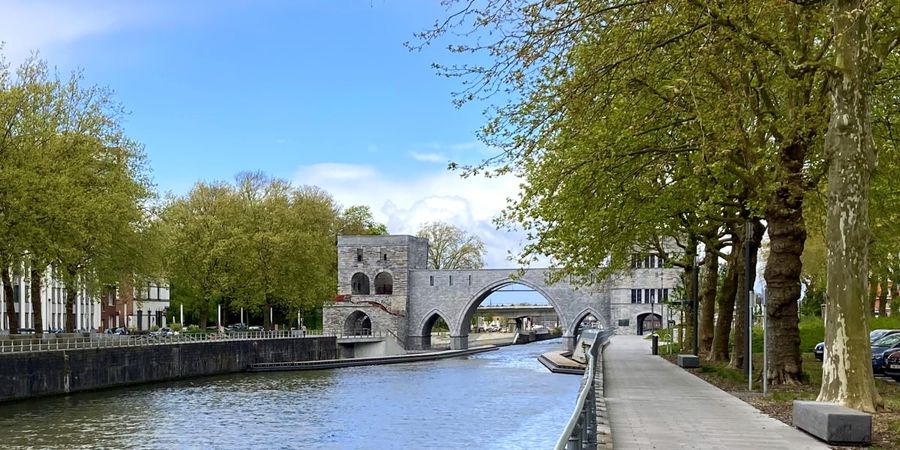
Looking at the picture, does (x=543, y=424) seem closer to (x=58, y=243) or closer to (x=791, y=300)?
(x=791, y=300)

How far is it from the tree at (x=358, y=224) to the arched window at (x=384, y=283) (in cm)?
668

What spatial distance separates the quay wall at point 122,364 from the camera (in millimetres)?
33312

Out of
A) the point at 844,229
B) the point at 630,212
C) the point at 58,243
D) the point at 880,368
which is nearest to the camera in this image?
the point at 844,229

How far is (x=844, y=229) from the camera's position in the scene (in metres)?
13.0

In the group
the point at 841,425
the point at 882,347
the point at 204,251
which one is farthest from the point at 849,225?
the point at 204,251

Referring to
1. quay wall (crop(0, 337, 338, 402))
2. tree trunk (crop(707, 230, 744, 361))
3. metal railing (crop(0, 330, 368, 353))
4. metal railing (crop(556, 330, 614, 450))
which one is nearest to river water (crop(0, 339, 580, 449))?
quay wall (crop(0, 337, 338, 402))

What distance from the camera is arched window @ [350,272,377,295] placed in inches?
3292

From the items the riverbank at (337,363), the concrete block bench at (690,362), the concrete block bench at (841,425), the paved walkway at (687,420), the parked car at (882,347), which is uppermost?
the concrete block bench at (841,425)

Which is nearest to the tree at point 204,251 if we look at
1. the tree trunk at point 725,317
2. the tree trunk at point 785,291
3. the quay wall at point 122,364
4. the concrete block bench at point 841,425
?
the quay wall at point 122,364

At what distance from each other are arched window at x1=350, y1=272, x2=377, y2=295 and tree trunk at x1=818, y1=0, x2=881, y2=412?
71.2m

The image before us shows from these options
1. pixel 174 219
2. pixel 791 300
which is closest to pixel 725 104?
pixel 791 300

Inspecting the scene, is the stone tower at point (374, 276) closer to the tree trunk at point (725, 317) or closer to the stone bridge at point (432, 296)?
the stone bridge at point (432, 296)

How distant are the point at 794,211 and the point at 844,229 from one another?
5.51m

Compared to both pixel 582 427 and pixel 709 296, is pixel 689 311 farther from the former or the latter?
pixel 582 427
